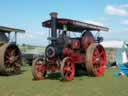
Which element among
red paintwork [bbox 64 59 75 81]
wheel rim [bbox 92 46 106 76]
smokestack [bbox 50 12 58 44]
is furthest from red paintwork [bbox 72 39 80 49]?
red paintwork [bbox 64 59 75 81]

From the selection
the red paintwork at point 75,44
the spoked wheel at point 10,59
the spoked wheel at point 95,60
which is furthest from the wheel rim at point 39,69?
the spoked wheel at point 10,59

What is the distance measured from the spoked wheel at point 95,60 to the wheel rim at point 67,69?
3.34 ft

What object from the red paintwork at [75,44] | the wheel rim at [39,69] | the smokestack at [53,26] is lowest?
the wheel rim at [39,69]

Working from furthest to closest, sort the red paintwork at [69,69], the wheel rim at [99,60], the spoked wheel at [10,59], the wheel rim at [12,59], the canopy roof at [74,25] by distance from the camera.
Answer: the wheel rim at [12,59] → the spoked wheel at [10,59] → the wheel rim at [99,60] → the canopy roof at [74,25] → the red paintwork at [69,69]

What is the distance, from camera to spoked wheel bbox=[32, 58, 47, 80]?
1280 cm

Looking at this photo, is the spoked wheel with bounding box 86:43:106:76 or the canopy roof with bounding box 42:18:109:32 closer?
the canopy roof with bounding box 42:18:109:32

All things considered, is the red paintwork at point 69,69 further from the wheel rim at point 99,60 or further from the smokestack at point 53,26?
the wheel rim at point 99,60

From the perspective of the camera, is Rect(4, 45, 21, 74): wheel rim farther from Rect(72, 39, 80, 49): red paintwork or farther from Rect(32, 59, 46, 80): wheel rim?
Rect(72, 39, 80, 49): red paintwork

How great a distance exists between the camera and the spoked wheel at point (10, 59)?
49.8 ft

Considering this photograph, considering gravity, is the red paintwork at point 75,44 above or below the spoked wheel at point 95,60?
above

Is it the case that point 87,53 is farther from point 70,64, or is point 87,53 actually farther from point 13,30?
point 13,30

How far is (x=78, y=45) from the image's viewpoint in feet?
45.3

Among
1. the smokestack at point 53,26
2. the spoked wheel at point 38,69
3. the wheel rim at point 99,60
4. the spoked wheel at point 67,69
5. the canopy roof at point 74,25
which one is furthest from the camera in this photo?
the wheel rim at point 99,60

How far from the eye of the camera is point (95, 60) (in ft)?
46.0
